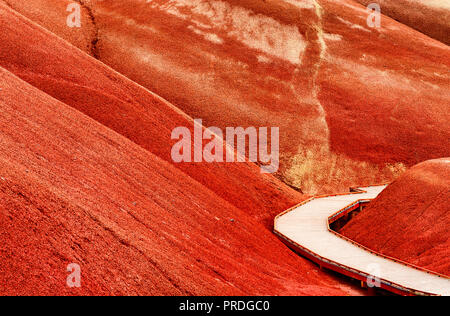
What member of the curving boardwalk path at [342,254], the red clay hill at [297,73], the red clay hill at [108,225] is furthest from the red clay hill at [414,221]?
the red clay hill at [297,73]

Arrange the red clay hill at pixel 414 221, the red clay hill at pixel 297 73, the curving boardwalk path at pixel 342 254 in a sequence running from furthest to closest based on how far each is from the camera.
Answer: the red clay hill at pixel 297 73
the red clay hill at pixel 414 221
the curving boardwalk path at pixel 342 254

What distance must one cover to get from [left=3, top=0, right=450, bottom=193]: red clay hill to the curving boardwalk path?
922 cm

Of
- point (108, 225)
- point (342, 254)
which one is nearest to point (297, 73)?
point (342, 254)

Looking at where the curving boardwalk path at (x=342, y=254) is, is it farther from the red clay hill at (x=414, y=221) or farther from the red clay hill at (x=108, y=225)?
the red clay hill at (x=414, y=221)

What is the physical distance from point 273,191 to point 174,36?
1922 cm

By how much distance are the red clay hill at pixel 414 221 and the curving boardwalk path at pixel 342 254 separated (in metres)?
0.86

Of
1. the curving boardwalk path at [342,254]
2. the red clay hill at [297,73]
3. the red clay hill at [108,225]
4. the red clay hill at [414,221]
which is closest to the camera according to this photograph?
the red clay hill at [108,225]

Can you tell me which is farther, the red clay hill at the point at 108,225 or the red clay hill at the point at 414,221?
the red clay hill at the point at 414,221

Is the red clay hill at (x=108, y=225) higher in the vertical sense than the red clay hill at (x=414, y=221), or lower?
higher

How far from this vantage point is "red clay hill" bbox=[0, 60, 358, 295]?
1038 cm

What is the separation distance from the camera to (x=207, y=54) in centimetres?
4016

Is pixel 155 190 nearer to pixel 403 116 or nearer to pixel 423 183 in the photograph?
pixel 423 183

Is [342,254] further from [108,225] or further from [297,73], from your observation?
[297,73]

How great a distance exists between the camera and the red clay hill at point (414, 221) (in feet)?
57.6
